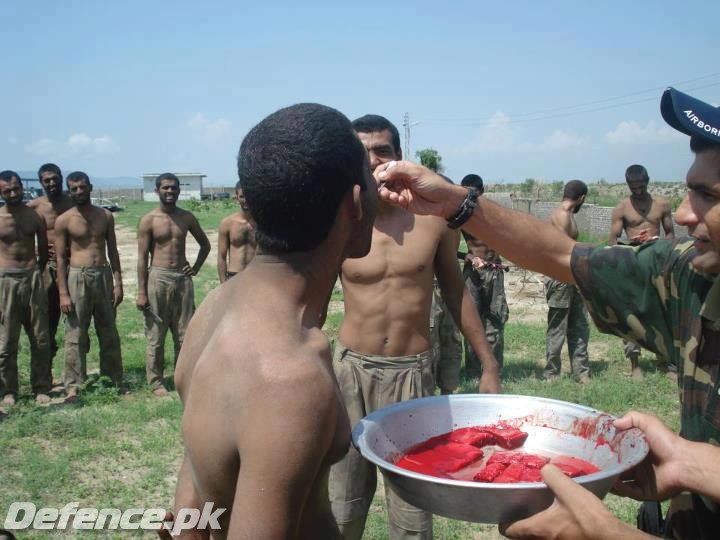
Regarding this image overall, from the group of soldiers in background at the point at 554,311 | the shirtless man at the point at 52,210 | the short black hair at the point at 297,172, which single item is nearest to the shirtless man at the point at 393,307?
the short black hair at the point at 297,172

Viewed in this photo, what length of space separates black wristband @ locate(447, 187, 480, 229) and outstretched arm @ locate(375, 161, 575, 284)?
0.7 inches

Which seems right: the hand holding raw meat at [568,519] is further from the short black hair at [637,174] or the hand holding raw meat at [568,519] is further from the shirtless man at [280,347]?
the short black hair at [637,174]

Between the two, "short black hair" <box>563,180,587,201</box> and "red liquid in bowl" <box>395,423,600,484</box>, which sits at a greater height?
"short black hair" <box>563,180,587,201</box>

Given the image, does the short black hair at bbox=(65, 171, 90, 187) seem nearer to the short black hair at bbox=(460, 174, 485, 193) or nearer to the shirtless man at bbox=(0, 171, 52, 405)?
the shirtless man at bbox=(0, 171, 52, 405)

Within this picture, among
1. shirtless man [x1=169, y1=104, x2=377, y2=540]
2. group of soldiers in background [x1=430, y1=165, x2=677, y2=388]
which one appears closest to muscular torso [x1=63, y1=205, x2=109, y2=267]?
group of soldiers in background [x1=430, y1=165, x2=677, y2=388]

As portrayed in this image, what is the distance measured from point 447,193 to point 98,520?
3642 millimetres

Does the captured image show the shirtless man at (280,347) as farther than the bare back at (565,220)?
No

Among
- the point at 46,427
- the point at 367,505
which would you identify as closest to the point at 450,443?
the point at 367,505

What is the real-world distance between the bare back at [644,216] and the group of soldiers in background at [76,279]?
5.49m

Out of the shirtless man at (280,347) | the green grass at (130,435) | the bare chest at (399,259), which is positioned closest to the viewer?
the shirtless man at (280,347)

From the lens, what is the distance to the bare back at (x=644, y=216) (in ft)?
30.8

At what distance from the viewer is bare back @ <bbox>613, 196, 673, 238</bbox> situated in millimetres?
9398

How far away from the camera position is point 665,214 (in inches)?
370

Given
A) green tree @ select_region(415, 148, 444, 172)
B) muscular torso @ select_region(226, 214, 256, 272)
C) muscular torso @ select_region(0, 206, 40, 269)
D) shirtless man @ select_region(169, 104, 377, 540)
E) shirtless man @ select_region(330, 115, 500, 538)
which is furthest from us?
green tree @ select_region(415, 148, 444, 172)
